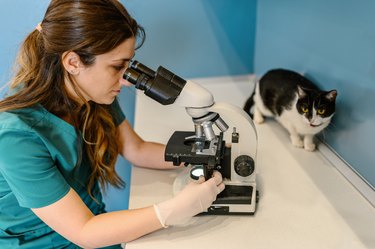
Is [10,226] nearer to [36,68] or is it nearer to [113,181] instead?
[113,181]

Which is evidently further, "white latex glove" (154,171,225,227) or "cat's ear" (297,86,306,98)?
"cat's ear" (297,86,306,98)

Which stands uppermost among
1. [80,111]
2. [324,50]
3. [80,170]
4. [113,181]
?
[324,50]

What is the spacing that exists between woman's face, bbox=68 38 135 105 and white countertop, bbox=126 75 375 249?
0.31m

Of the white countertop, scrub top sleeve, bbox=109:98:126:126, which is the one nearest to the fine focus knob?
the white countertop

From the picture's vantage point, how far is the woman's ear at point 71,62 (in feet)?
2.87

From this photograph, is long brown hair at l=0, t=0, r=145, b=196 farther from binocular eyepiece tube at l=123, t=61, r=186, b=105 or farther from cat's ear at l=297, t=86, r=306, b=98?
cat's ear at l=297, t=86, r=306, b=98

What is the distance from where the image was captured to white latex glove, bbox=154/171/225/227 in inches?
34.2

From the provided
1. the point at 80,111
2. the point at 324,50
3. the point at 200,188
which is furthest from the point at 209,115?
the point at 324,50

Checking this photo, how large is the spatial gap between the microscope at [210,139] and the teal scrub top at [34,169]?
264mm

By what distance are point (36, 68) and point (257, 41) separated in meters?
1.19

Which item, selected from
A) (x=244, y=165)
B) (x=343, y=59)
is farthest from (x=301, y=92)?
(x=244, y=165)

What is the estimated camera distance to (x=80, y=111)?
107 cm

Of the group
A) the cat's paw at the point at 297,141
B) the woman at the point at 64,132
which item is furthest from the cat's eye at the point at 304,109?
the woman at the point at 64,132

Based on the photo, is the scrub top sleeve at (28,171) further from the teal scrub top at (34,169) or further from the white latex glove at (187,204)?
the white latex glove at (187,204)
